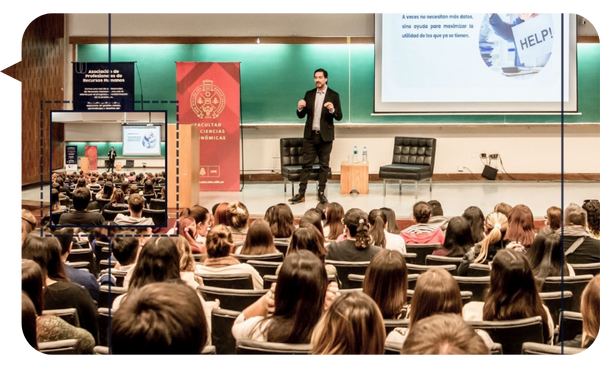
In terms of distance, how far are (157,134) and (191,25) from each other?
799cm

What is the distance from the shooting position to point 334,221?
15.5ft

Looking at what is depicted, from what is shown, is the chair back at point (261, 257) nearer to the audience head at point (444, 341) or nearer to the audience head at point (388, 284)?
the audience head at point (388, 284)

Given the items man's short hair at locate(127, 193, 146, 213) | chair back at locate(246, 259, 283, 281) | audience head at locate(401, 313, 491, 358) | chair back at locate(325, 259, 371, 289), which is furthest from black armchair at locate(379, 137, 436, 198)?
audience head at locate(401, 313, 491, 358)

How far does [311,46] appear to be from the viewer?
980cm

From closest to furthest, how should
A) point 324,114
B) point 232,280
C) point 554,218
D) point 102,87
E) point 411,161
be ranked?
point 102,87 → point 232,280 → point 554,218 → point 324,114 → point 411,161

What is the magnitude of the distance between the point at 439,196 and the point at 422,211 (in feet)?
12.4

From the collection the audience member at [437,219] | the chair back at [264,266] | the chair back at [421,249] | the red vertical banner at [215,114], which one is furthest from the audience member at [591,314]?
the red vertical banner at [215,114]

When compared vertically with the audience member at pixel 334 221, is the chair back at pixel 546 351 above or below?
below

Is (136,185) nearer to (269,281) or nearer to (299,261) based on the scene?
(299,261)

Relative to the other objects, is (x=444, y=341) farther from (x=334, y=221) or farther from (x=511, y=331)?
(x=334, y=221)

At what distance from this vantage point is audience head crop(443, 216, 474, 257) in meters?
3.99

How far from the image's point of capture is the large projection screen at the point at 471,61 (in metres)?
9.17

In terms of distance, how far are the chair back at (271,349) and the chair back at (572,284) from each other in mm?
1698

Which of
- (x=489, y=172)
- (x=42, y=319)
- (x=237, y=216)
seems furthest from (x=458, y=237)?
(x=489, y=172)
